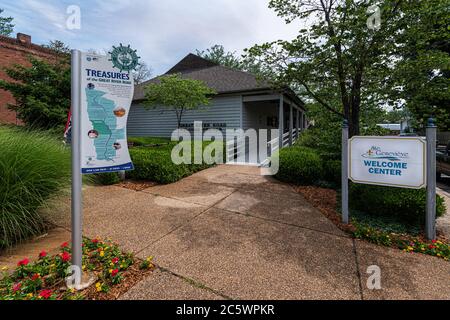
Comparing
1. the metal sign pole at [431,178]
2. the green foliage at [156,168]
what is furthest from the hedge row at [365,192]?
the green foliage at [156,168]

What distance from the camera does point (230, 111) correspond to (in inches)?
462

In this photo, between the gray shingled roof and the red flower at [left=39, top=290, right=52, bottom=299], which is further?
the gray shingled roof

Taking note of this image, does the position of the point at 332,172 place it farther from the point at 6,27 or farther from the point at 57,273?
the point at 6,27

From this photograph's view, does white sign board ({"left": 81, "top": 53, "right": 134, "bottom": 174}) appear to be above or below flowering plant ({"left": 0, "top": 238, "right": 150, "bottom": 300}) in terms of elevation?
above

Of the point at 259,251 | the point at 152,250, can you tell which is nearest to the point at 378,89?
the point at 259,251

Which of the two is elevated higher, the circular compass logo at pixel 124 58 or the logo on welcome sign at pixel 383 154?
the circular compass logo at pixel 124 58

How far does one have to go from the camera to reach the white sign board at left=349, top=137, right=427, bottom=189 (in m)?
3.40

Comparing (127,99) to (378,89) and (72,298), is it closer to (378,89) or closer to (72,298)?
(72,298)

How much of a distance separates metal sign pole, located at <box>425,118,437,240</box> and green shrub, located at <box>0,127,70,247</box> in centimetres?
540

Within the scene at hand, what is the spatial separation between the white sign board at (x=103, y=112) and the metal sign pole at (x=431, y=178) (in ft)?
13.5

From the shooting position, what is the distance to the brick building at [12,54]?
46.1 ft

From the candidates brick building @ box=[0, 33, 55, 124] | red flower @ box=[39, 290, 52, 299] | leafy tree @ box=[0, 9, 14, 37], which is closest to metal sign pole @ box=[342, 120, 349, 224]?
red flower @ box=[39, 290, 52, 299]

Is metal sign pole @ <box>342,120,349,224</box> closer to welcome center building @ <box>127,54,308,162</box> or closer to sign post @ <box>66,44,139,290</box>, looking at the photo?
sign post @ <box>66,44,139,290</box>

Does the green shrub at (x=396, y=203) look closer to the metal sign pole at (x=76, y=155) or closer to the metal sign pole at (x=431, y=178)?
the metal sign pole at (x=431, y=178)
